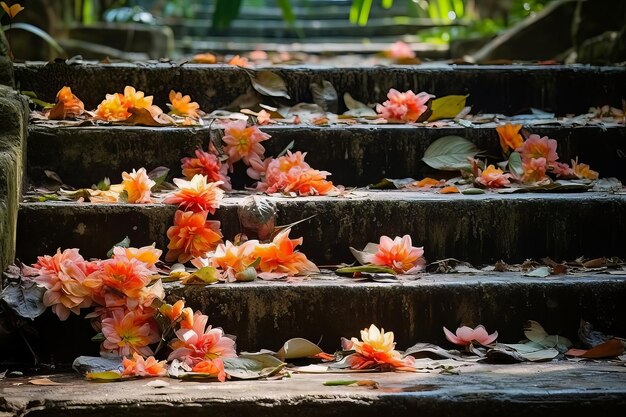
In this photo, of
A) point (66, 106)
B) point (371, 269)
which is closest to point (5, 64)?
point (66, 106)

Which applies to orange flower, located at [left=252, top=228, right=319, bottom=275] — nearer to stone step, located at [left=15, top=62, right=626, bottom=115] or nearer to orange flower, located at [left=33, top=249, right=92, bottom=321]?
orange flower, located at [left=33, top=249, right=92, bottom=321]

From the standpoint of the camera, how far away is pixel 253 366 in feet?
6.48

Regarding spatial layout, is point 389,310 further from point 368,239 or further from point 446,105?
point 446,105

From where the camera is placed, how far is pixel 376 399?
5.66ft

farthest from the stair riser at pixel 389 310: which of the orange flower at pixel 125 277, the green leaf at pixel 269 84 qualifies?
the green leaf at pixel 269 84

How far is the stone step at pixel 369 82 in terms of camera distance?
308cm

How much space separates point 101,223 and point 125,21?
14.5 feet

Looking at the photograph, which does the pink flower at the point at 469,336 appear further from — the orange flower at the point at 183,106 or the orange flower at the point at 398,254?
the orange flower at the point at 183,106

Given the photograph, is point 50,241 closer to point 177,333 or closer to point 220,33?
point 177,333

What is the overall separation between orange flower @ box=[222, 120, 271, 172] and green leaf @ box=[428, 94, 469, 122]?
687 mm

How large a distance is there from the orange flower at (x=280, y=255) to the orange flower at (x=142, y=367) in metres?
0.47

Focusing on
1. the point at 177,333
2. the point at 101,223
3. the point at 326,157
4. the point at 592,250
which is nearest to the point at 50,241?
the point at 101,223

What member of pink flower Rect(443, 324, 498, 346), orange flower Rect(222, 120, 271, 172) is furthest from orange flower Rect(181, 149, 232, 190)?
pink flower Rect(443, 324, 498, 346)

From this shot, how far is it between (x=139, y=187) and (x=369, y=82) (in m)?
1.17
